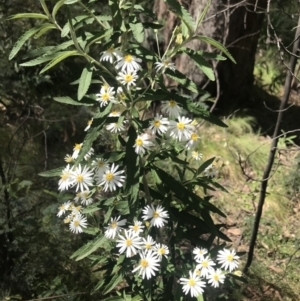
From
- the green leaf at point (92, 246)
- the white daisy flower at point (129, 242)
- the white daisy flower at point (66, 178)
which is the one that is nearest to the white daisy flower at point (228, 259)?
the white daisy flower at point (129, 242)

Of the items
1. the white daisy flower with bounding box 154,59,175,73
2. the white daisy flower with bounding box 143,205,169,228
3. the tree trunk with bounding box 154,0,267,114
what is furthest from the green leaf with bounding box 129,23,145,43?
the tree trunk with bounding box 154,0,267,114

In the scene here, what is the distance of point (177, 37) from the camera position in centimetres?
163

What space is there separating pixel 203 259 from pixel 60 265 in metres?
1.17

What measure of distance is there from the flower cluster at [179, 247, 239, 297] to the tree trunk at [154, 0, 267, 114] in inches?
88.2

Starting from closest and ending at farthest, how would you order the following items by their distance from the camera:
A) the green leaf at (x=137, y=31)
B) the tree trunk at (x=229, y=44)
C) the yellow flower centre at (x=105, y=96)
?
the green leaf at (x=137, y=31)
the yellow flower centre at (x=105, y=96)
the tree trunk at (x=229, y=44)

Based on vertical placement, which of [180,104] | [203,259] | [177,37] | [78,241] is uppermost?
[177,37]

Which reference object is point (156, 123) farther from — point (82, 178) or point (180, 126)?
point (82, 178)

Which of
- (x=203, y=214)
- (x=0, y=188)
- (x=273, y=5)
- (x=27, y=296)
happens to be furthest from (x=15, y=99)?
(x=273, y=5)

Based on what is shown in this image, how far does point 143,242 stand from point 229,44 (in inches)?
114

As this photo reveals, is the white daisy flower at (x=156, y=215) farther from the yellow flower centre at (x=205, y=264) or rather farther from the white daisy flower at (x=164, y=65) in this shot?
the white daisy flower at (x=164, y=65)

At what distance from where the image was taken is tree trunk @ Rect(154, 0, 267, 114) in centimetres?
410

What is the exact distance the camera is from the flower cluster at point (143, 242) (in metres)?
1.79

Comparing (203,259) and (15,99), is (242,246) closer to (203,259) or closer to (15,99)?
(203,259)

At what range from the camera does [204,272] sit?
1.88 m
